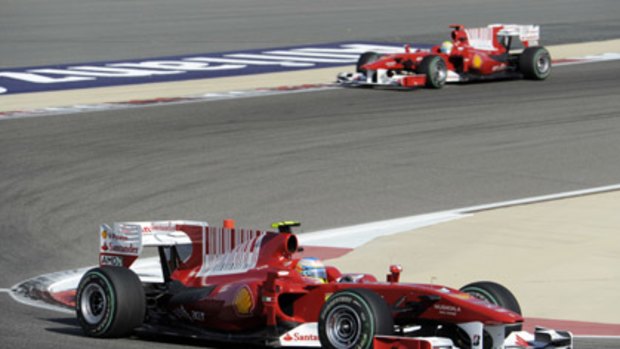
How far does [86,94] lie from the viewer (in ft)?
89.4

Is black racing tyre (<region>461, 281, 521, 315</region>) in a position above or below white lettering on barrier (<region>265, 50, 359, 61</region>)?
below

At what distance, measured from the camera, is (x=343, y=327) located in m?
9.12

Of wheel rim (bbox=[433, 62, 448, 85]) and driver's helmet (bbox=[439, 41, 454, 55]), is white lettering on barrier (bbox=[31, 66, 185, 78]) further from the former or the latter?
wheel rim (bbox=[433, 62, 448, 85])

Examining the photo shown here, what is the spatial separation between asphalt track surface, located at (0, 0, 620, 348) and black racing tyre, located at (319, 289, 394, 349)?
5.38ft

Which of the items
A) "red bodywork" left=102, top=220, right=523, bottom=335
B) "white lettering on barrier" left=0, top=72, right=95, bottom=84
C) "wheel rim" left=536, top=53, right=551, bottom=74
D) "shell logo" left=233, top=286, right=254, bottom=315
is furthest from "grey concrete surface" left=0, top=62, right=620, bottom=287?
"white lettering on barrier" left=0, top=72, right=95, bottom=84

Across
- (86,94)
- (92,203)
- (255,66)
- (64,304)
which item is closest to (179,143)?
(92,203)

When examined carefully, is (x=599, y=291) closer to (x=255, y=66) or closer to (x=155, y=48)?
(x=255, y=66)

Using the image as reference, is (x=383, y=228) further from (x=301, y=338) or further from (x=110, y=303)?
(x=301, y=338)

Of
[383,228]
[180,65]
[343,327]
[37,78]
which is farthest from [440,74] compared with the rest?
[343,327]

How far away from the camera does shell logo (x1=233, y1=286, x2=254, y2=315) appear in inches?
391

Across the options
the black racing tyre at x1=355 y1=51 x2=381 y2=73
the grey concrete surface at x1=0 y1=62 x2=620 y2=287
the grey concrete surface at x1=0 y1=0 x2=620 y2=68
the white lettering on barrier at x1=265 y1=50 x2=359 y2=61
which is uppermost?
the grey concrete surface at x1=0 y1=0 x2=620 y2=68

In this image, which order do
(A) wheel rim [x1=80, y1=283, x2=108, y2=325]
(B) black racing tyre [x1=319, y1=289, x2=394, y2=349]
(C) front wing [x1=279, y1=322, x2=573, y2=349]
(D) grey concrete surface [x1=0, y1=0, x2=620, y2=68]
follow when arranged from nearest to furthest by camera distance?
1. (C) front wing [x1=279, y1=322, x2=573, y2=349]
2. (B) black racing tyre [x1=319, y1=289, x2=394, y2=349]
3. (A) wheel rim [x1=80, y1=283, x2=108, y2=325]
4. (D) grey concrete surface [x1=0, y1=0, x2=620, y2=68]

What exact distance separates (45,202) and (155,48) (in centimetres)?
1959

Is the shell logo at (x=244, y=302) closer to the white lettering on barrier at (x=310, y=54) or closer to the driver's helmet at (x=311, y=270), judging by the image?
the driver's helmet at (x=311, y=270)
